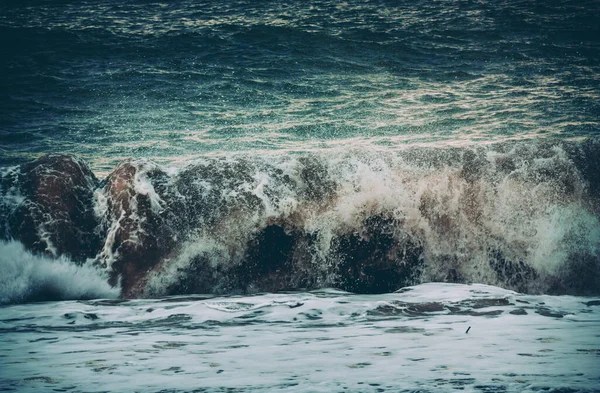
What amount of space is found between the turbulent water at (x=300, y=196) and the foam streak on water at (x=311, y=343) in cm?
3

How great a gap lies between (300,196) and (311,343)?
9.67 ft

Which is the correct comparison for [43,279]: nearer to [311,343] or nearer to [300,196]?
[300,196]

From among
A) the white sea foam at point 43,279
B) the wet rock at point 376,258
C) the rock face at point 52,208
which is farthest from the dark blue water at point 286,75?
the wet rock at point 376,258

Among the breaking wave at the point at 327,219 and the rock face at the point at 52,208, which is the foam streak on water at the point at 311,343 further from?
the rock face at the point at 52,208

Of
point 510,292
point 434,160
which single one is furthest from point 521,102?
point 510,292

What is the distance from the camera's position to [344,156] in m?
7.13

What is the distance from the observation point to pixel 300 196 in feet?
22.2

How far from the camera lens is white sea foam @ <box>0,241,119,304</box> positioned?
19.2ft

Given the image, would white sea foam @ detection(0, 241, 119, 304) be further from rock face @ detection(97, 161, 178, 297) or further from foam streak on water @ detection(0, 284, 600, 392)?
foam streak on water @ detection(0, 284, 600, 392)

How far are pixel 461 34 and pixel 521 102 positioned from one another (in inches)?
99.7

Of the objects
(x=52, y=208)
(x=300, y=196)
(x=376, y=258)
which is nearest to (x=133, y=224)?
(x=52, y=208)

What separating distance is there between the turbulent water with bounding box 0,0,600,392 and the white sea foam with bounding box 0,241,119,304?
0.8 inches

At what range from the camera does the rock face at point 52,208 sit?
619 cm

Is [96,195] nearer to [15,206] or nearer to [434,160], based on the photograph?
[15,206]
